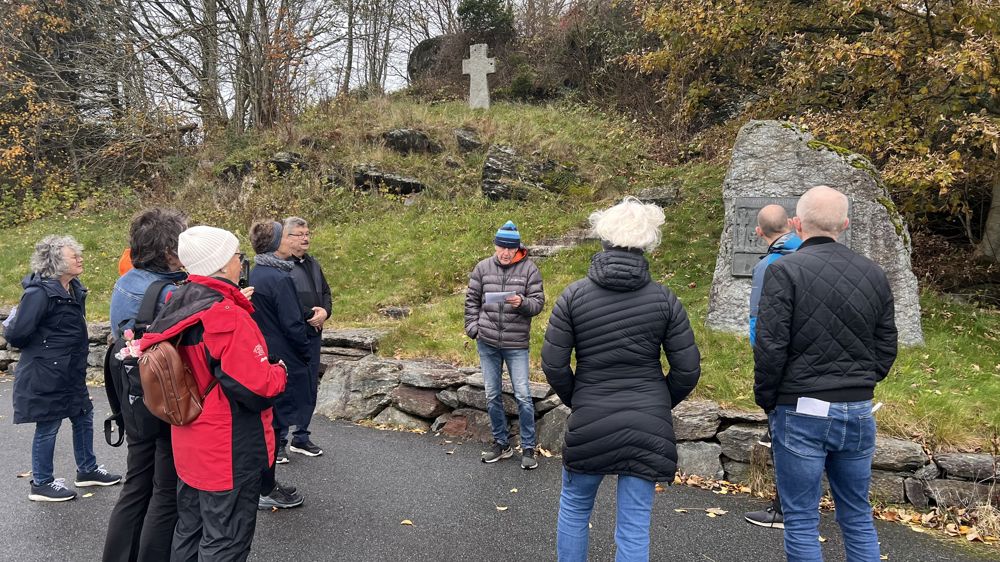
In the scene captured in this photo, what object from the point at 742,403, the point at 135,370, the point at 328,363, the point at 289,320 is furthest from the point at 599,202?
the point at 135,370

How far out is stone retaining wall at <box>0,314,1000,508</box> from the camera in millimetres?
4250

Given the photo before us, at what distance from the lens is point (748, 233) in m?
6.67

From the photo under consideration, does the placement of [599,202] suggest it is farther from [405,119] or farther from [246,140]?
[246,140]

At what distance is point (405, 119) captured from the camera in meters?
16.2

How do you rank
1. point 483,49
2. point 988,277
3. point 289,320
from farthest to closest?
point 483,49 → point 988,277 → point 289,320

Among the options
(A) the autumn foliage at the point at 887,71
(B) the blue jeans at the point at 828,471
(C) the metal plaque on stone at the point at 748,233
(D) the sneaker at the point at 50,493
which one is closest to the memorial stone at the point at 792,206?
(C) the metal plaque on stone at the point at 748,233

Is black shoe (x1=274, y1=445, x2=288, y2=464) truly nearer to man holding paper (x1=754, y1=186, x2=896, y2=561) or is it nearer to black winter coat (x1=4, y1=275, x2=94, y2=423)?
black winter coat (x1=4, y1=275, x2=94, y2=423)

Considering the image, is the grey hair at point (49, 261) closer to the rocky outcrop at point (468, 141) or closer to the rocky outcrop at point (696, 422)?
the rocky outcrop at point (696, 422)

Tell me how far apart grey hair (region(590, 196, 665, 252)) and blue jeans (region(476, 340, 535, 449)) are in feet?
7.65

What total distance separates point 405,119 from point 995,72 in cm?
1250

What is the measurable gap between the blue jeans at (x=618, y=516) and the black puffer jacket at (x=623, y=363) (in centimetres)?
7

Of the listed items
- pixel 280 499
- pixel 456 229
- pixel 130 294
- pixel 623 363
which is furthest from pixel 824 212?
pixel 456 229

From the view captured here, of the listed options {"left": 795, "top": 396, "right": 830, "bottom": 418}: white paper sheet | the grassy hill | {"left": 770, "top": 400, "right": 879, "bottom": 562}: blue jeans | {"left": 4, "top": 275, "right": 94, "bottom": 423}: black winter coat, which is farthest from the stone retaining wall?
{"left": 4, "top": 275, "right": 94, "bottom": 423}: black winter coat

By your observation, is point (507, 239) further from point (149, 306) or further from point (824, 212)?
point (149, 306)
